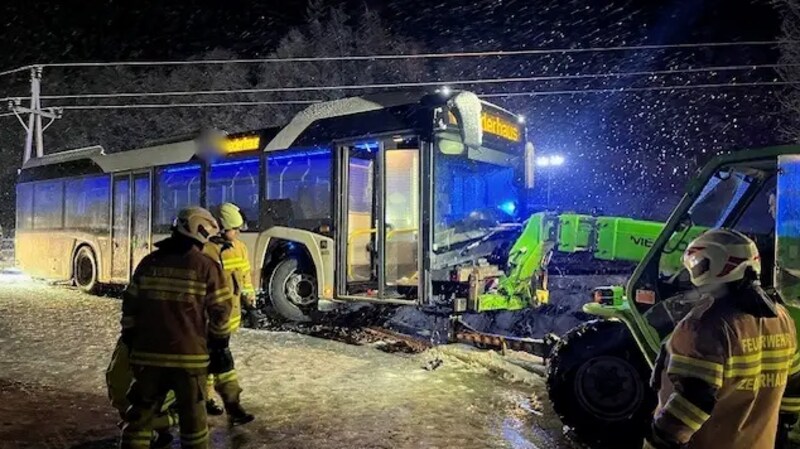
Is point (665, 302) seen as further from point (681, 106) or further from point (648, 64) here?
point (648, 64)

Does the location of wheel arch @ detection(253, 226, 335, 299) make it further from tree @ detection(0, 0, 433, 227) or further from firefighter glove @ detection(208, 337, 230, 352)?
tree @ detection(0, 0, 433, 227)

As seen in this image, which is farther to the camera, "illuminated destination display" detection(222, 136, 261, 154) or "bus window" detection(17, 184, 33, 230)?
"bus window" detection(17, 184, 33, 230)

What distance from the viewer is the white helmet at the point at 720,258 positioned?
2771mm

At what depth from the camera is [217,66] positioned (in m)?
34.2

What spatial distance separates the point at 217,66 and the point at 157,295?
31651 mm

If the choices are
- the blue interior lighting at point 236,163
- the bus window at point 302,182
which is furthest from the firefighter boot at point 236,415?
the blue interior lighting at point 236,163

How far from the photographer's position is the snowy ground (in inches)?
217

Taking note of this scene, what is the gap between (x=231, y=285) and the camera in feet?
19.3

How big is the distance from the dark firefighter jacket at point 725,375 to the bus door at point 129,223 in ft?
41.0

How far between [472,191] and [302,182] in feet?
8.75

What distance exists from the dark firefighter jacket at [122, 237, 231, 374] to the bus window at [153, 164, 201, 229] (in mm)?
8601

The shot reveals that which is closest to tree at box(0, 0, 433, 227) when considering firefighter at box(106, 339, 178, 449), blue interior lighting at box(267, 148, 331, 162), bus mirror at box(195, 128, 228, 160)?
bus mirror at box(195, 128, 228, 160)

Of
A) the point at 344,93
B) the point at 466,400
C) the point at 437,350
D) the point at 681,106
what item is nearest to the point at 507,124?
the point at 437,350

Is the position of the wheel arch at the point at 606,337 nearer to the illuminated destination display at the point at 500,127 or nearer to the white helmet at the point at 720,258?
the white helmet at the point at 720,258
